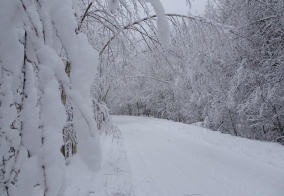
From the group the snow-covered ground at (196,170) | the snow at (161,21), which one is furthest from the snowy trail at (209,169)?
the snow at (161,21)

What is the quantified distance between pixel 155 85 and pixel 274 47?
26.0 meters

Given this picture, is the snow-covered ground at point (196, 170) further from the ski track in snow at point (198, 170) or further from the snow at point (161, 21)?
the snow at point (161, 21)

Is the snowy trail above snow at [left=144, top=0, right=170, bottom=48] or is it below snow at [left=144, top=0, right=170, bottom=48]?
below

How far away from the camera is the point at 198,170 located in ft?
30.5

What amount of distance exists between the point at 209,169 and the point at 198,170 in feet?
1.26

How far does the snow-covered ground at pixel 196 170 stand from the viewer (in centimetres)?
734

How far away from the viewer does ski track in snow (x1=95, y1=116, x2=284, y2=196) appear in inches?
289

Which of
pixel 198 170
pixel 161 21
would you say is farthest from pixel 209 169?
pixel 161 21

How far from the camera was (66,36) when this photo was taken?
0.91m

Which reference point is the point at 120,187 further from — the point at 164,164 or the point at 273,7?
the point at 273,7

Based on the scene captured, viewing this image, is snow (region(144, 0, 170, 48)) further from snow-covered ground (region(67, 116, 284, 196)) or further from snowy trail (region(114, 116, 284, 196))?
snowy trail (region(114, 116, 284, 196))

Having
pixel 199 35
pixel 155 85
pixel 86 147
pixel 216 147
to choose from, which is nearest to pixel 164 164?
pixel 216 147

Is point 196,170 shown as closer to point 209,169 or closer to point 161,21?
point 209,169

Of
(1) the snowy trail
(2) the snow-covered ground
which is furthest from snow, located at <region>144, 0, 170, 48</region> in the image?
(1) the snowy trail
